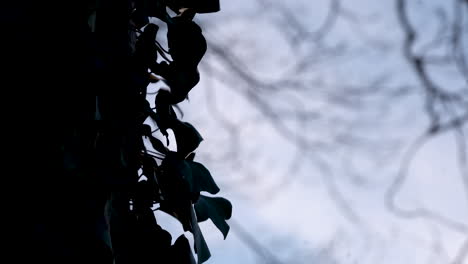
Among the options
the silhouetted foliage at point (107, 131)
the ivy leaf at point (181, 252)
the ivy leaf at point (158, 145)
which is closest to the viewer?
the silhouetted foliage at point (107, 131)

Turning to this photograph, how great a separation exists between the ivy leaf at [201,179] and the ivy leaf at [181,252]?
0.10 metres

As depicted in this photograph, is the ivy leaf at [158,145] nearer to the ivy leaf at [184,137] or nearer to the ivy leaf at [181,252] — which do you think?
the ivy leaf at [184,137]

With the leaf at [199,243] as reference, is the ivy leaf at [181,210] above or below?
above

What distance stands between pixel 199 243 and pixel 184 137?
21 centimetres

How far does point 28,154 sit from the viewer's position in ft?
2.85

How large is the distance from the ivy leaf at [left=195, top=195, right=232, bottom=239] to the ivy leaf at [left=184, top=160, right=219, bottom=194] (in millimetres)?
48

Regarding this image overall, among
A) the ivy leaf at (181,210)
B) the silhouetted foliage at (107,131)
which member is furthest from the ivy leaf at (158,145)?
the ivy leaf at (181,210)

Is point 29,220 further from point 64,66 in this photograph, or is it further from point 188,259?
point 188,259

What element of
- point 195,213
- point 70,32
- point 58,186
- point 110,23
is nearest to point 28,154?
point 58,186

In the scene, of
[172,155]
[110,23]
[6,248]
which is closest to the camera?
[6,248]

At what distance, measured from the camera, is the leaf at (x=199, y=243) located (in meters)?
1.19

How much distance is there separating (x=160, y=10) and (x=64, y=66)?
383 millimetres

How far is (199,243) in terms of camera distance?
1.21 metres

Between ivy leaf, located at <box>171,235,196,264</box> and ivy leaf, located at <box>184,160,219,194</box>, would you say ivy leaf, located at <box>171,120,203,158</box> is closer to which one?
ivy leaf, located at <box>184,160,219,194</box>
